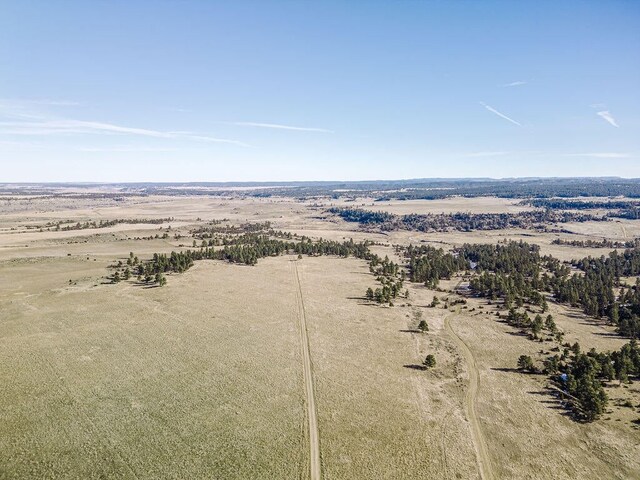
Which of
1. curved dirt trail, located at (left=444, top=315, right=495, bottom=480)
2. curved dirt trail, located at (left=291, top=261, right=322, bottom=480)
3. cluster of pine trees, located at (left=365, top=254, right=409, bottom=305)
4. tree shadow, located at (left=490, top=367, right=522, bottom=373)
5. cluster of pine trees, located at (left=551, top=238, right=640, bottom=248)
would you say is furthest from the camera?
cluster of pine trees, located at (left=551, top=238, right=640, bottom=248)

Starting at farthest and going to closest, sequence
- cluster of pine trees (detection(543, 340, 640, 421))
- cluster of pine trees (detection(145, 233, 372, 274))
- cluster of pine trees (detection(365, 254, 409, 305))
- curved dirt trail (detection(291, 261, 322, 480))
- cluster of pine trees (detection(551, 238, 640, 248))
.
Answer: cluster of pine trees (detection(551, 238, 640, 248)), cluster of pine trees (detection(145, 233, 372, 274)), cluster of pine trees (detection(365, 254, 409, 305)), cluster of pine trees (detection(543, 340, 640, 421)), curved dirt trail (detection(291, 261, 322, 480))

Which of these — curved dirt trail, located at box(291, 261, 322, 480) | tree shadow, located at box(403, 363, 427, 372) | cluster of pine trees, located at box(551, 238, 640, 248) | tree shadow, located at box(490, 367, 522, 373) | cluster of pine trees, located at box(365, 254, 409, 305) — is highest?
cluster of pine trees, located at box(551, 238, 640, 248)

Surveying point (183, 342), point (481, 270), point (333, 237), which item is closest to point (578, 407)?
point (183, 342)

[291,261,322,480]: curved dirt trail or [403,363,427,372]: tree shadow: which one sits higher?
[291,261,322,480]: curved dirt trail

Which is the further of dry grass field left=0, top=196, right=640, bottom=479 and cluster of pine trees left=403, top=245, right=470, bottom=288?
cluster of pine trees left=403, top=245, right=470, bottom=288

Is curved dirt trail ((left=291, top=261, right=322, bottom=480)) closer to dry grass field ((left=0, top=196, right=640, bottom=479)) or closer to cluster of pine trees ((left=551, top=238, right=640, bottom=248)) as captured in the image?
dry grass field ((left=0, top=196, right=640, bottom=479))

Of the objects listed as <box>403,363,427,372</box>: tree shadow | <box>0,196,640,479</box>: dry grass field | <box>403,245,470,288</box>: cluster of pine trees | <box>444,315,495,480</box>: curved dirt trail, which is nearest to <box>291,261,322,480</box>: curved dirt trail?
<box>0,196,640,479</box>: dry grass field

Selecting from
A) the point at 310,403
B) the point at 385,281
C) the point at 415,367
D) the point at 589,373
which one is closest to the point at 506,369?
the point at 589,373
